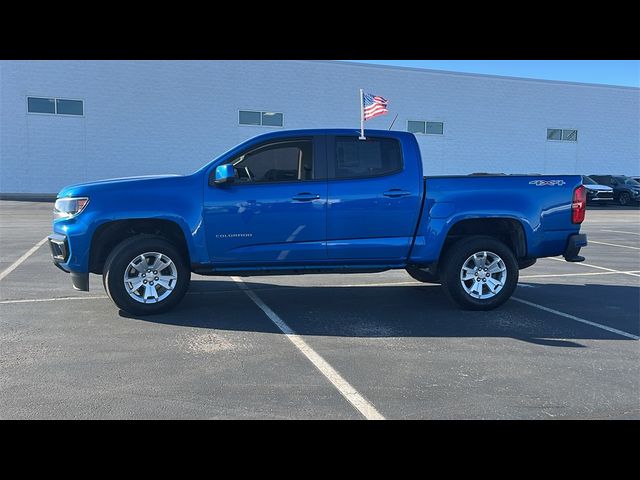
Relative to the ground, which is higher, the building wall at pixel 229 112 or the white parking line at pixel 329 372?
the building wall at pixel 229 112

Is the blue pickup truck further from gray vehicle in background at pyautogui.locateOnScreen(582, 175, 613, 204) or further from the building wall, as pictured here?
gray vehicle in background at pyautogui.locateOnScreen(582, 175, 613, 204)

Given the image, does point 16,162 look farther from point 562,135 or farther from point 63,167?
point 562,135

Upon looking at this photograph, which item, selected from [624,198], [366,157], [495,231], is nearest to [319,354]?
[366,157]

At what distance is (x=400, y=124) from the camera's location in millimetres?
28375

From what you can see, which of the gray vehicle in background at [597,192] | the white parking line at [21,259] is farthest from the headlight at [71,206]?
the gray vehicle in background at [597,192]

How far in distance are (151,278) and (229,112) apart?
857 inches

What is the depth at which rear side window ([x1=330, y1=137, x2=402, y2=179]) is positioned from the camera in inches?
227

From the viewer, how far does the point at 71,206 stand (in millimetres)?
5348

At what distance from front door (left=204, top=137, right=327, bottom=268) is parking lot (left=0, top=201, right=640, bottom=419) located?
0.71m

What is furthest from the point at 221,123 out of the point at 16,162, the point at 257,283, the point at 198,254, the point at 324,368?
the point at 324,368

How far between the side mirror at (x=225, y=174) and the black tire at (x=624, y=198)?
96.5ft

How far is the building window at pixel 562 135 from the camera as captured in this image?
32.0 meters

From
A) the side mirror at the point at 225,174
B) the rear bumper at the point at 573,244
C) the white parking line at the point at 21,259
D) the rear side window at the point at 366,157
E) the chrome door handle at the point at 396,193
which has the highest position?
the rear side window at the point at 366,157

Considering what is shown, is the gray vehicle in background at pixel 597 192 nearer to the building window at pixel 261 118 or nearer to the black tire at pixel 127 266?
the building window at pixel 261 118
